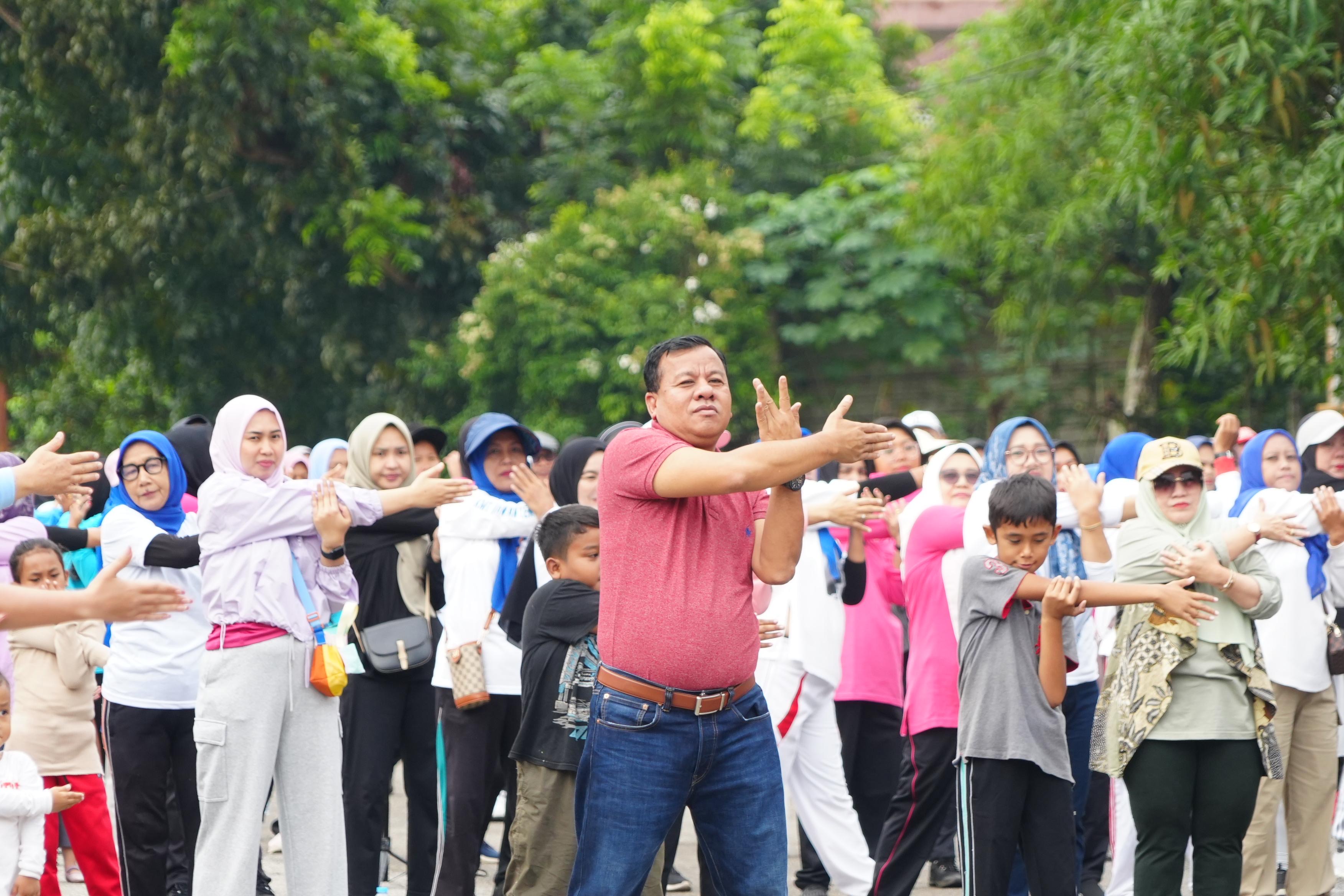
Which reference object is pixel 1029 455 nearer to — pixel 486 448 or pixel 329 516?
pixel 486 448

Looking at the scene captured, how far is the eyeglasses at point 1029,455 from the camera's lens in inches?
257

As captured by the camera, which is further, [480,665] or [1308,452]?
[1308,452]

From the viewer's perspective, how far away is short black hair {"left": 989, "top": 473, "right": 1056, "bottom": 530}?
5129 mm

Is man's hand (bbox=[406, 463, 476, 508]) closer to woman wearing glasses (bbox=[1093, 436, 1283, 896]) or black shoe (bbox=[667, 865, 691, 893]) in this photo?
woman wearing glasses (bbox=[1093, 436, 1283, 896])

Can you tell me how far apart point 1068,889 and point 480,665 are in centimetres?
245

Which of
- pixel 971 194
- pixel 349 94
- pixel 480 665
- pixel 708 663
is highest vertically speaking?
pixel 349 94

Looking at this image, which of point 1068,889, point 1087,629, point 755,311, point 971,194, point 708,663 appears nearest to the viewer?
point 708,663

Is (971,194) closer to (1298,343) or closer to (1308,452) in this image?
(1298,343)

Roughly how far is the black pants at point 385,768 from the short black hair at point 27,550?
4.84 ft

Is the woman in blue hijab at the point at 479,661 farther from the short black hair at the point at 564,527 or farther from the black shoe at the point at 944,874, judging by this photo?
the black shoe at the point at 944,874

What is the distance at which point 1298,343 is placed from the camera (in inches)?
364

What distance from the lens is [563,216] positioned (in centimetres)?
1655

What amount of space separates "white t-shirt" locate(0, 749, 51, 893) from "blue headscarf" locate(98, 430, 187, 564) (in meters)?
1.07

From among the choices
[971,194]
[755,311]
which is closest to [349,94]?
[755,311]
